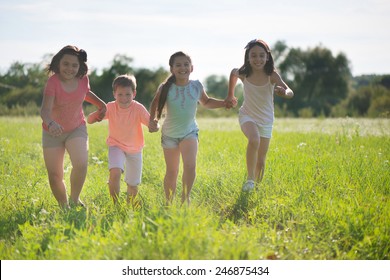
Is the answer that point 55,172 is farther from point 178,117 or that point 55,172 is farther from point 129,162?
point 178,117

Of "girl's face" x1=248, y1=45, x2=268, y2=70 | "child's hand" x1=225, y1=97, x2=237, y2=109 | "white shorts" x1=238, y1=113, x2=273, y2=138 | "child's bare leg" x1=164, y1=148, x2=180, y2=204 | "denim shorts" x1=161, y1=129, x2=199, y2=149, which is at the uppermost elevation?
"girl's face" x1=248, y1=45, x2=268, y2=70

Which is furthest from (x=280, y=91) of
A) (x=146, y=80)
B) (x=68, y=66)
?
(x=146, y=80)

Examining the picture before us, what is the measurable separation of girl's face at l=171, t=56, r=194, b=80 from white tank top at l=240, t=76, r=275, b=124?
0.97 meters

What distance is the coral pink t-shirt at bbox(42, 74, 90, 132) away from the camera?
5133 mm

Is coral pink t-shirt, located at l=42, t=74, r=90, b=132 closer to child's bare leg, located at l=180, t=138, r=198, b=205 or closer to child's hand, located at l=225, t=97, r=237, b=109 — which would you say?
child's bare leg, located at l=180, t=138, r=198, b=205

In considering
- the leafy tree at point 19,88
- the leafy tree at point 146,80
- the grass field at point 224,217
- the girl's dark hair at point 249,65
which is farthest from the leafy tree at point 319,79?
the girl's dark hair at point 249,65

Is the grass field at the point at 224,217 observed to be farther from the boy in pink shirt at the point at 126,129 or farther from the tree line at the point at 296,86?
the tree line at the point at 296,86

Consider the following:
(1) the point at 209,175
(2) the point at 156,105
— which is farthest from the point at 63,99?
(1) the point at 209,175

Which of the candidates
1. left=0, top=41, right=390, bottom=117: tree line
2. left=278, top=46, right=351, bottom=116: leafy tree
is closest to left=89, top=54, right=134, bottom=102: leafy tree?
left=0, top=41, right=390, bottom=117: tree line

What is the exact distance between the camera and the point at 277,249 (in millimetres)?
3826

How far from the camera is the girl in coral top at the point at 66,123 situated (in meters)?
5.16
